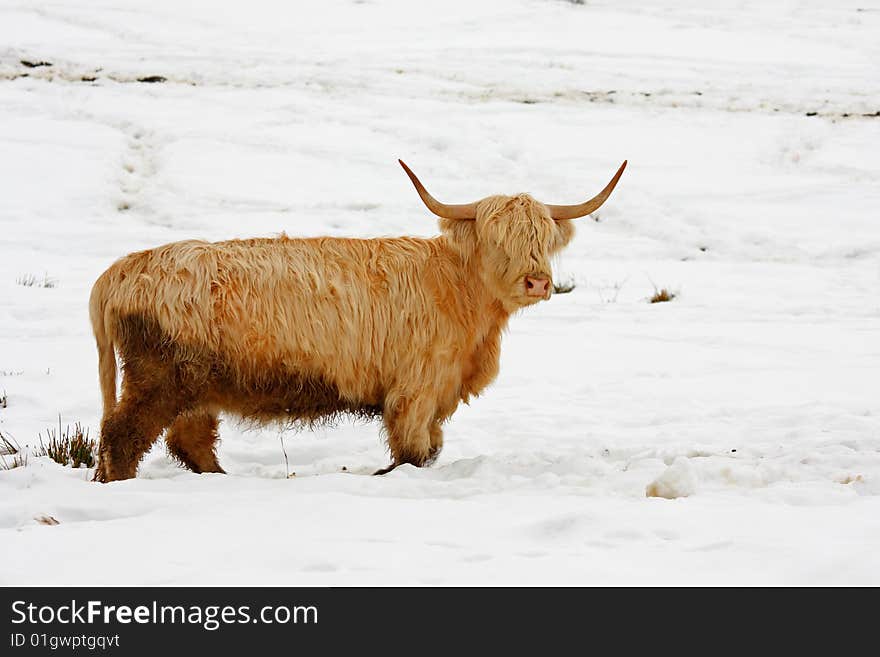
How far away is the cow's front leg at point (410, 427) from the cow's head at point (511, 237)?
566 mm

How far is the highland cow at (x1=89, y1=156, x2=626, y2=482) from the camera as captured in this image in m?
3.70

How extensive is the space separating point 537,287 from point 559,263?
2.33 feet

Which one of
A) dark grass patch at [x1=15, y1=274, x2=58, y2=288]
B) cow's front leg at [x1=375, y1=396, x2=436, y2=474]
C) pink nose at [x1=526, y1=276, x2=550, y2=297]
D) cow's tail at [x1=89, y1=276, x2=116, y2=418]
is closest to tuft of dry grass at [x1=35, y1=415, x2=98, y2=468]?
cow's tail at [x1=89, y1=276, x2=116, y2=418]

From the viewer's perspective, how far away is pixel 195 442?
413 centimetres

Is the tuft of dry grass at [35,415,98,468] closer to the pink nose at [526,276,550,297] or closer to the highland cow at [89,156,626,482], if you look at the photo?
the highland cow at [89,156,626,482]

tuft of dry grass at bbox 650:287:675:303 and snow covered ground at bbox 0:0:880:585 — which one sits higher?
snow covered ground at bbox 0:0:880:585

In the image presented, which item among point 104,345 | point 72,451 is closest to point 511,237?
point 104,345

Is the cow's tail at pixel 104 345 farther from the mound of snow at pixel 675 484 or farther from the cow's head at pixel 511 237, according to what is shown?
the mound of snow at pixel 675 484

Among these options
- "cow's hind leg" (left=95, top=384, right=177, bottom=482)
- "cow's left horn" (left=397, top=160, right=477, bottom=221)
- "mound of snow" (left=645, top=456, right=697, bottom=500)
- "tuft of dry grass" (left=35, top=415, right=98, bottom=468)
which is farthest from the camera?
"cow's left horn" (left=397, top=160, right=477, bottom=221)

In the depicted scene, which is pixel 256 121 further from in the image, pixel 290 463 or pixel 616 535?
A: pixel 616 535

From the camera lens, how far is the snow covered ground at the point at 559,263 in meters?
2.70

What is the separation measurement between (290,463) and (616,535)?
6.53 feet
